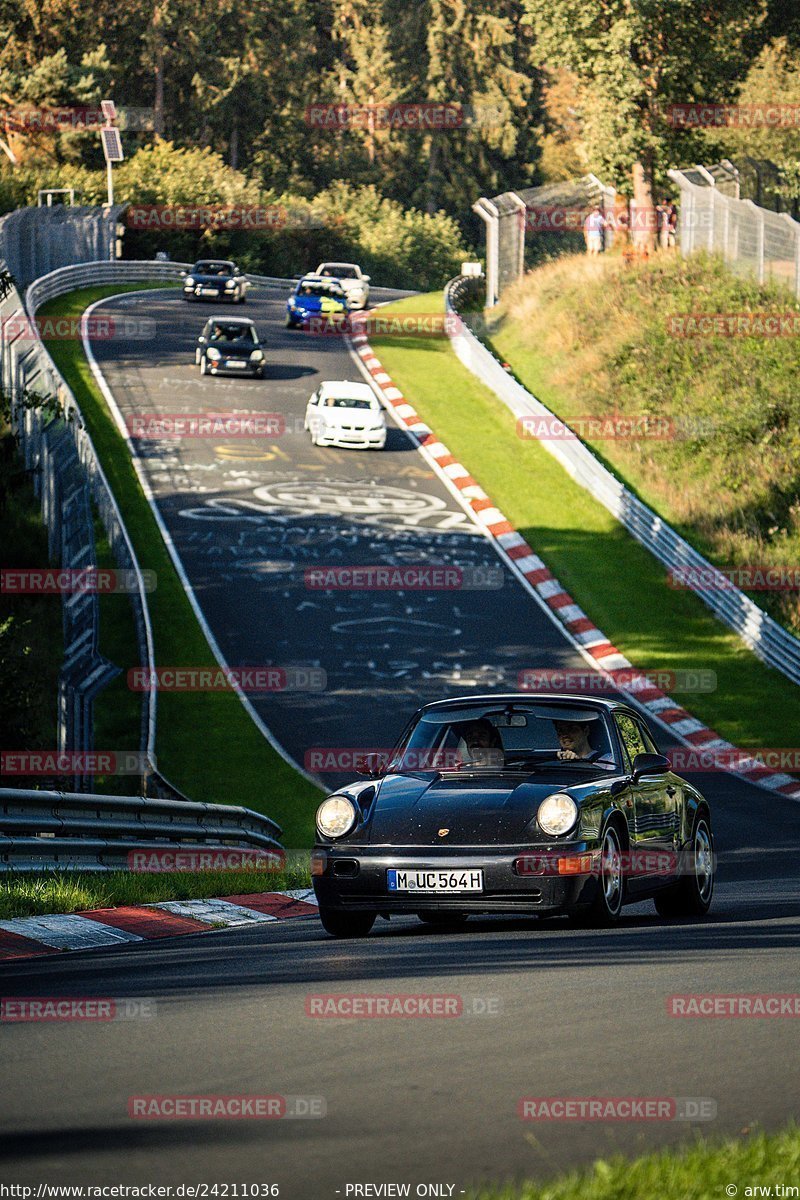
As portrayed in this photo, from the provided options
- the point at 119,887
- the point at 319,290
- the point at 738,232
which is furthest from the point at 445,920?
the point at 319,290

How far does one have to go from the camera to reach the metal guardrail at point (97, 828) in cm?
1167

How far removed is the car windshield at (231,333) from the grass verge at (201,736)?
1170 cm

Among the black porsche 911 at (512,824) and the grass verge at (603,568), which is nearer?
the black porsche 911 at (512,824)

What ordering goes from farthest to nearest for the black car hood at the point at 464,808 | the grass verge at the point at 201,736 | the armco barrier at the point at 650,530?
the armco barrier at the point at 650,530 < the grass verge at the point at 201,736 < the black car hood at the point at 464,808

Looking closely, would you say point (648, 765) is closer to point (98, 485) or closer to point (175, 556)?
point (98, 485)

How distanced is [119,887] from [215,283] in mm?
50253

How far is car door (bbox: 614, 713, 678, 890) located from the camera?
434 inches

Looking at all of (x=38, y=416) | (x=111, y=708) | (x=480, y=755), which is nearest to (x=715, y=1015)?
(x=480, y=755)

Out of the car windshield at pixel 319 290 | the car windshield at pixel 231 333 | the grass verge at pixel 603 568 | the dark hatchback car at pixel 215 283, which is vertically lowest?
the grass verge at pixel 603 568

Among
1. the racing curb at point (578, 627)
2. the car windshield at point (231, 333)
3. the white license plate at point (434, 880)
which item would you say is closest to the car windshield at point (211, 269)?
the car windshield at point (231, 333)

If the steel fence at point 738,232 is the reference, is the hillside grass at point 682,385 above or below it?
below

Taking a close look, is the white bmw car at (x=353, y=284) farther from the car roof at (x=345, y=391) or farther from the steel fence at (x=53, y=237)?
the car roof at (x=345, y=391)

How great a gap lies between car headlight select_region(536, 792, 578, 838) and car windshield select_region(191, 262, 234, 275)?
176 ft

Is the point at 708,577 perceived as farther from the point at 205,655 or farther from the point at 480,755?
the point at 480,755
